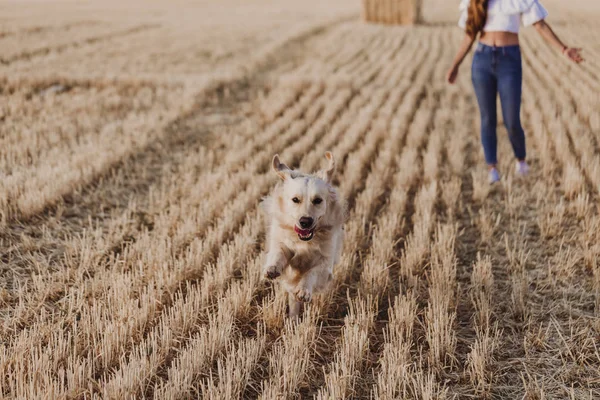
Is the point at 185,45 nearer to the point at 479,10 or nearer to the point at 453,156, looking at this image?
the point at 453,156

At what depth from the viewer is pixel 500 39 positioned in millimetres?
5594

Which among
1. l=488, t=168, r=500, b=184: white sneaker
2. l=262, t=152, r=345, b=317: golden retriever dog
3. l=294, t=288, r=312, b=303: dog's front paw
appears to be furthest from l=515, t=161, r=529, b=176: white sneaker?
l=294, t=288, r=312, b=303: dog's front paw

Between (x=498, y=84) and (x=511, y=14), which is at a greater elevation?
(x=511, y=14)

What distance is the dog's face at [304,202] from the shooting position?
3312 mm

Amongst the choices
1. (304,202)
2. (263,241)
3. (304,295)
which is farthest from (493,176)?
(304,295)

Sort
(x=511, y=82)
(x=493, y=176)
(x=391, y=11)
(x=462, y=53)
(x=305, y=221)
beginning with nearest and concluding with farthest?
(x=305, y=221) → (x=511, y=82) → (x=462, y=53) → (x=493, y=176) → (x=391, y=11)

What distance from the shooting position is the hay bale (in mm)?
23078

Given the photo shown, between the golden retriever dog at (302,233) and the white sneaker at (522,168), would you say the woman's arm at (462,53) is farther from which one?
the golden retriever dog at (302,233)

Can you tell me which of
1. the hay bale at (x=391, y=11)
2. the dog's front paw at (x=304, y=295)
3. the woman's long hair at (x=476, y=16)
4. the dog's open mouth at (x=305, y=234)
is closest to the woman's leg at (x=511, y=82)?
the woman's long hair at (x=476, y=16)

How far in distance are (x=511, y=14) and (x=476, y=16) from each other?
0.33 metres

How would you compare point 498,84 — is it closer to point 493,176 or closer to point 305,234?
point 493,176

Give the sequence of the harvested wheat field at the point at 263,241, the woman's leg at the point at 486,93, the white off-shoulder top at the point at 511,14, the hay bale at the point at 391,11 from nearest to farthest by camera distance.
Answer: the harvested wheat field at the point at 263,241 < the white off-shoulder top at the point at 511,14 < the woman's leg at the point at 486,93 < the hay bale at the point at 391,11

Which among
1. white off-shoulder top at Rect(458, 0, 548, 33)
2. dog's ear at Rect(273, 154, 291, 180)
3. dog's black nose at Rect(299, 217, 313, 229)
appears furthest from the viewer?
white off-shoulder top at Rect(458, 0, 548, 33)

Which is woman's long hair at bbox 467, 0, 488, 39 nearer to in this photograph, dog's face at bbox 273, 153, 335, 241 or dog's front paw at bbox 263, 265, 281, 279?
dog's face at bbox 273, 153, 335, 241
